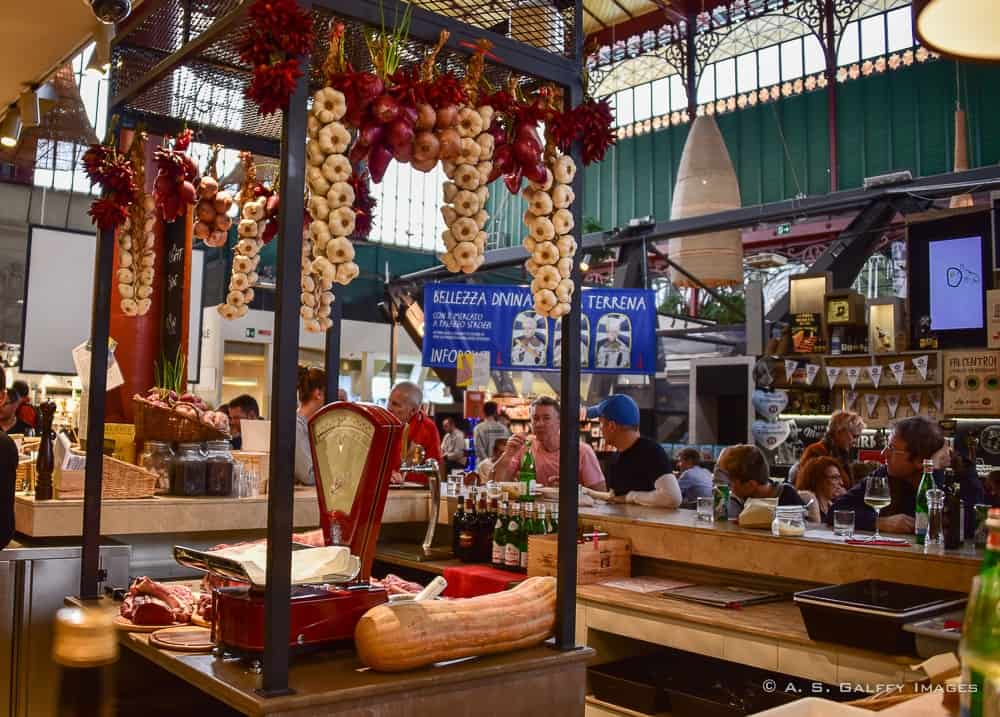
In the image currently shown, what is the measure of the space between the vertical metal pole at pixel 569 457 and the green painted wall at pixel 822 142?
13096mm

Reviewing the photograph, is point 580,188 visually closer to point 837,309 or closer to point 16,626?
point 16,626

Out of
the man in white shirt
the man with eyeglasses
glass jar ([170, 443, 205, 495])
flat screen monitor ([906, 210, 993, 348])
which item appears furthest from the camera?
the man in white shirt

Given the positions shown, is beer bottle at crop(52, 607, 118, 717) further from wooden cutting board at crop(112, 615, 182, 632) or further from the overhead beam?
the overhead beam

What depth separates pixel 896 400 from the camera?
8531mm

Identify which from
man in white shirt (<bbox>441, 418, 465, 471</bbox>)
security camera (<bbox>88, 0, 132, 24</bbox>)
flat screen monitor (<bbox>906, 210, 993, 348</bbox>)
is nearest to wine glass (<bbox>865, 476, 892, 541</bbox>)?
security camera (<bbox>88, 0, 132, 24</bbox>)

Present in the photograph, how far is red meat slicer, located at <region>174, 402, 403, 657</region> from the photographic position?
189 centimetres

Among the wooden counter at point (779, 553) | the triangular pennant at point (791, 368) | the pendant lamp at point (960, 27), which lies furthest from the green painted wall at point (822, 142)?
the pendant lamp at point (960, 27)

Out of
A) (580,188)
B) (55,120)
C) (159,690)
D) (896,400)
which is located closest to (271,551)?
(580,188)

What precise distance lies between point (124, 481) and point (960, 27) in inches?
124

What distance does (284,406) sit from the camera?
5.71 ft

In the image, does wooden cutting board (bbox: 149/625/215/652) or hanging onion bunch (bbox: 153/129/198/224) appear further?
hanging onion bunch (bbox: 153/129/198/224)

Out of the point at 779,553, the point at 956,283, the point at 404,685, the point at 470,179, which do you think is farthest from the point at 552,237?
the point at 956,283

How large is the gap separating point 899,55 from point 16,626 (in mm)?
17603

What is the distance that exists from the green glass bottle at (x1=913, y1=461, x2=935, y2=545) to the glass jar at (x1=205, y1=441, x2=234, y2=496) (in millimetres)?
2709
